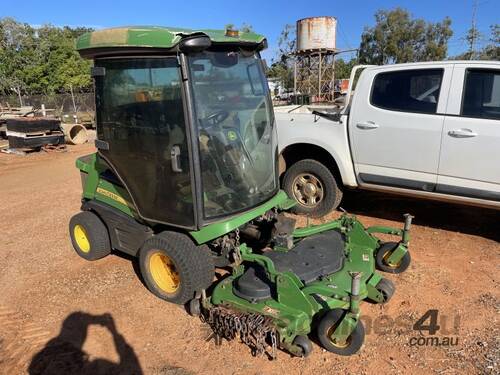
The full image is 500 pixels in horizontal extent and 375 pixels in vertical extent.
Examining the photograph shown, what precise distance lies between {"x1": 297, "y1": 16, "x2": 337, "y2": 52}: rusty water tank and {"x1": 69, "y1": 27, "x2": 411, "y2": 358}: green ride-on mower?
18659 millimetres

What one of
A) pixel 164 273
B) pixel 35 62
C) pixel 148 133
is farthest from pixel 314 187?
pixel 35 62

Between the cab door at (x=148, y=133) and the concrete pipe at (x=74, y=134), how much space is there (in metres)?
11.5

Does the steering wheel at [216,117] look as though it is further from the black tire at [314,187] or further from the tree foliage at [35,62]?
the tree foliage at [35,62]

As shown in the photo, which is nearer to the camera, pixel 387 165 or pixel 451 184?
pixel 451 184

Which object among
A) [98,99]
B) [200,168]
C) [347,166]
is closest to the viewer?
[200,168]

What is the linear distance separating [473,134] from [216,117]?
2.87m

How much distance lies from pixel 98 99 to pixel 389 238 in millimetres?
3610

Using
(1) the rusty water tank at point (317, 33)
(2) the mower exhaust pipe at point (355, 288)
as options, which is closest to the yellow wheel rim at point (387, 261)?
(2) the mower exhaust pipe at point (355, 288)

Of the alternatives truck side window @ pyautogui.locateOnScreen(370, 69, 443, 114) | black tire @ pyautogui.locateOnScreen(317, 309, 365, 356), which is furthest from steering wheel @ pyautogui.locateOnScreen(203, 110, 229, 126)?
truck side window @ pyautogui.locateOnScreen(370, 69, 443, 114)

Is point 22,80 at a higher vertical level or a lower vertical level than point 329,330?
higher

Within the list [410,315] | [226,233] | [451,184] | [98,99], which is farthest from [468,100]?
[98,99]

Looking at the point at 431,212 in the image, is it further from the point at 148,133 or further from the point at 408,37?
the point at 408,37

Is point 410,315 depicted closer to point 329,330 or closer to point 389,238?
point 329,330

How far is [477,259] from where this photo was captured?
4.42 metres
